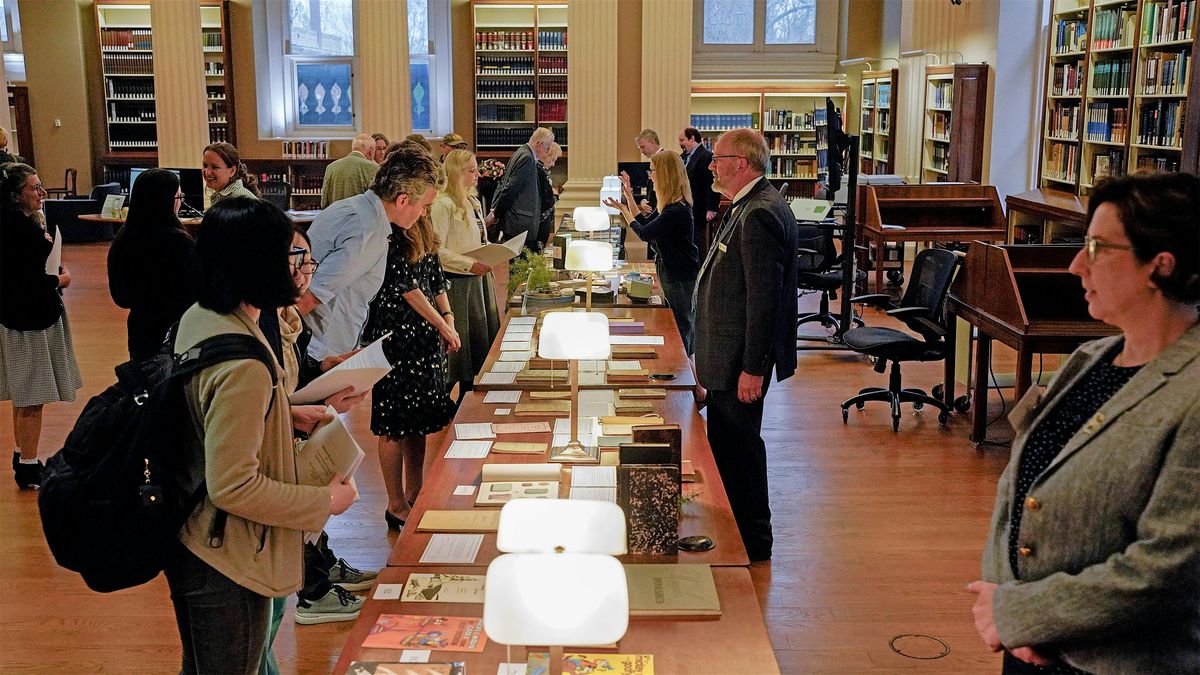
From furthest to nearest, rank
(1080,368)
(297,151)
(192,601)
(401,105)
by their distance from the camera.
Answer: (297,151), (401,105), (192,601), (1080,368)

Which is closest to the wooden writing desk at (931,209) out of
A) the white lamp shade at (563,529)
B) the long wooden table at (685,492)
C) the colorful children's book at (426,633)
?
the long wooden table at (685,492)

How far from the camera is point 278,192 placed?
46.5 ft

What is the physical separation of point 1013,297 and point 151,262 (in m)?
4.02

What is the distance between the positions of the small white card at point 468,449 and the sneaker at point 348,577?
0.85 metres

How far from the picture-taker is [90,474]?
6.87ft

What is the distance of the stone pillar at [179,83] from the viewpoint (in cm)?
1285

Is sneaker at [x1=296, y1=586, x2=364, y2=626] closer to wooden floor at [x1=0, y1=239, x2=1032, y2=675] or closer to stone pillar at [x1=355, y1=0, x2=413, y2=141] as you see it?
wooden floor at [x1=0, y1=239, x2=1032, y2=675]

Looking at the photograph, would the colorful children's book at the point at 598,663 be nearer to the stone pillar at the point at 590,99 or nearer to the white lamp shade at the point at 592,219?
the white lamp shade at the point at 592,219

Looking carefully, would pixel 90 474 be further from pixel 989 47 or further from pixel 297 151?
pixel 297 151

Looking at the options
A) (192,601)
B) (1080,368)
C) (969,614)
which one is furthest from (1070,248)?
(192,601)

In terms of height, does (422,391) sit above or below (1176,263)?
below

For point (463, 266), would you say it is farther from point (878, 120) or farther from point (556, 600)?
point (878, 120)

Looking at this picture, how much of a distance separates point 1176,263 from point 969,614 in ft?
8.08

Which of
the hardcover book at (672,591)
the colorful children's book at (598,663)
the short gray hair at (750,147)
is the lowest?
the colorful children's book at (598,663)
